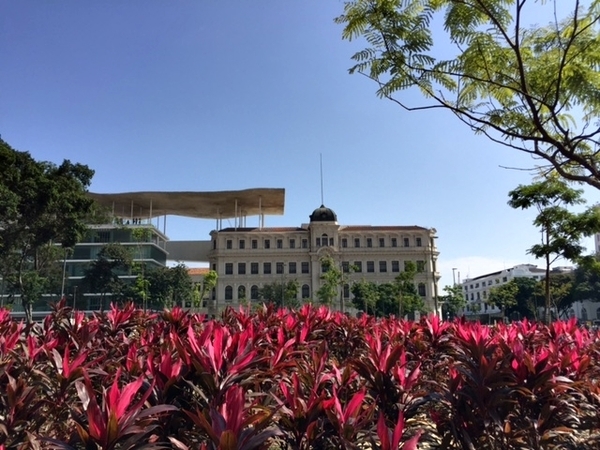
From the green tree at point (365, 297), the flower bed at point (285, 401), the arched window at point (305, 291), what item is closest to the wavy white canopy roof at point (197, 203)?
the arched window at point (305, 291)

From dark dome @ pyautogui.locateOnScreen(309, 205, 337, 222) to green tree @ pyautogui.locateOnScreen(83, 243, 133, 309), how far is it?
24.6 m

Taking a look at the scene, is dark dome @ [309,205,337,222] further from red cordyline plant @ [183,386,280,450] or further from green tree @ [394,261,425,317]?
red cordyline plant @ [183,386,280,450]

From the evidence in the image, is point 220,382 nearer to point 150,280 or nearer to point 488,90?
point 488,90

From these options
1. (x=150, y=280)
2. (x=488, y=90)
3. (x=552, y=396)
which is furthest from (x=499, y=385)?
(x=150, y=280)

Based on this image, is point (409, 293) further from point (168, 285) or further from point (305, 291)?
point (168, 285)

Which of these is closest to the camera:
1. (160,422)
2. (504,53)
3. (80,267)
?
(160,422)

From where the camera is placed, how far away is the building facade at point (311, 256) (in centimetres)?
5972

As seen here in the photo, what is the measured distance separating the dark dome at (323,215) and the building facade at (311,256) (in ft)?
0.45

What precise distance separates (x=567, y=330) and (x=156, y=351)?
5148 mm

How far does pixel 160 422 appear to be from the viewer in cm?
243

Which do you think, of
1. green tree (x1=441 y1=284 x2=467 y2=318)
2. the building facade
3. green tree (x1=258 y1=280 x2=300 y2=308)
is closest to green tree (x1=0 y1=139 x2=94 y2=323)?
green tree (x1=258 y1=280 x2=300 y2=308)

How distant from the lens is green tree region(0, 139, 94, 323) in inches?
885

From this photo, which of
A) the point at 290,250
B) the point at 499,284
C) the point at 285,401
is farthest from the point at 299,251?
the point at 285,401

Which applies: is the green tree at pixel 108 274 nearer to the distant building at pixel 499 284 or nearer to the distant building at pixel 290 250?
the distant building at pixel 290 250
